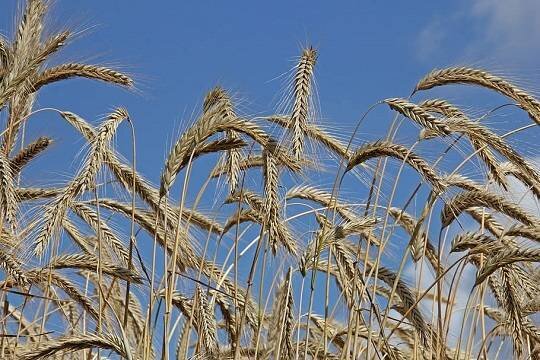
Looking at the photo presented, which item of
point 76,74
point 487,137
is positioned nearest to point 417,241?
point 487,137

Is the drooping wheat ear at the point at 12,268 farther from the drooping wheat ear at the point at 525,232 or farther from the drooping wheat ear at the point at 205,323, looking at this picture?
the drooping wheat ear at the point at 525,232

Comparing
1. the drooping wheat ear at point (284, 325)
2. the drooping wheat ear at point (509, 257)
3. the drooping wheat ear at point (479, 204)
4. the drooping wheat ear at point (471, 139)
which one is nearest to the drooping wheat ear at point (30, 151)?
the drooping wheat ear at point (284, 325)

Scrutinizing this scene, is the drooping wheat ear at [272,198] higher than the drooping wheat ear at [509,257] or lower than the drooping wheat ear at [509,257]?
higher

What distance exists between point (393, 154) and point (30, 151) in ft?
5.90

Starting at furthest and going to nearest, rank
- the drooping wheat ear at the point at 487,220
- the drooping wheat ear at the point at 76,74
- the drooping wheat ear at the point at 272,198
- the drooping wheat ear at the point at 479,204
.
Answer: the drooping wheat ear at the point at 487,220, the drooping wheat ear at the point at 76,74, the drooping wheat ear at the point at 479,204, the drooping wheat ear at the point at 272,198

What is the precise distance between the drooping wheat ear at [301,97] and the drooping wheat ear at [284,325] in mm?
544

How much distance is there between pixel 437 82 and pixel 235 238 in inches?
46.3

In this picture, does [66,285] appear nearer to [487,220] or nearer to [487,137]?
[487,137]

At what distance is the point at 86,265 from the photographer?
4008 millimetres

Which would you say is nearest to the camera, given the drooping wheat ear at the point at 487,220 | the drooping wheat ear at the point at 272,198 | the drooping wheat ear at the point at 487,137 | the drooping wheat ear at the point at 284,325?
the drooping wheat ear at the point at 284,325

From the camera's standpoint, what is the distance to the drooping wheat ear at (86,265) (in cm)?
376

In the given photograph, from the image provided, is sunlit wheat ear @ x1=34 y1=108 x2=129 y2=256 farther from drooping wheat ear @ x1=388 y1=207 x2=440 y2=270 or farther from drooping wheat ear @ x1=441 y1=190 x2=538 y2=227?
drooping wheat ear @ x1=441 y1=190 x2=538 y2=227

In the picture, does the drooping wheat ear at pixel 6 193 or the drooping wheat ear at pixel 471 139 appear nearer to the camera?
the drooping wheat ear at pixel 6 193

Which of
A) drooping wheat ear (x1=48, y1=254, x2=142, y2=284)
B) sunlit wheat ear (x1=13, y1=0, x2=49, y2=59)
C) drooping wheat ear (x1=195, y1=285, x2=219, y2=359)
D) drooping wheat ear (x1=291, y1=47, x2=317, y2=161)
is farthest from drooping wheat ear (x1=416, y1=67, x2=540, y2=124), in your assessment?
sunlit wheat ear (x1=13, y1=0, x2=49, y2=59)
